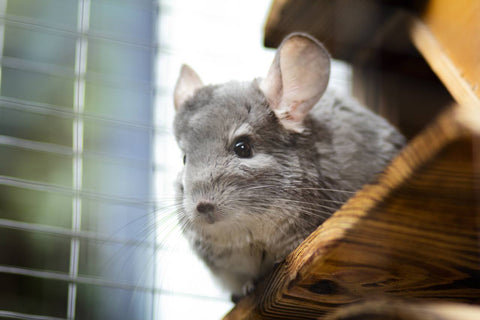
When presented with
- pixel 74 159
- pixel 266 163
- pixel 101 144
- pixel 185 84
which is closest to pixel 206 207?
pixel 266 163

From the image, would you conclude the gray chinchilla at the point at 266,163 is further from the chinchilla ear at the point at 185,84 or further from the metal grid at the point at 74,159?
the metal grid at the point at 74,159

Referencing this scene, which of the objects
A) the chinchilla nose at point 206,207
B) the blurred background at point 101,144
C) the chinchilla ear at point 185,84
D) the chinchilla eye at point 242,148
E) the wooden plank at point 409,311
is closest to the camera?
the wooden plank at point 409,311

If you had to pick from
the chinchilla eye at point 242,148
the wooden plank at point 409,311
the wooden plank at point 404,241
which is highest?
the chinchilla eye at point 242,148

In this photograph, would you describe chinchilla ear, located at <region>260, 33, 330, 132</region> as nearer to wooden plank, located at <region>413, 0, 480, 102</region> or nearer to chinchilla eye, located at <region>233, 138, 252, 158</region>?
chinchilla eye, located at <region>233, 138, 252, 158</region>

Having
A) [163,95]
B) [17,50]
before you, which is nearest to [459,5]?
[163,95]

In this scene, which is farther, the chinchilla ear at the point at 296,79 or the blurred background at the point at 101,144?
Result: the blurred background at the point at 101,144

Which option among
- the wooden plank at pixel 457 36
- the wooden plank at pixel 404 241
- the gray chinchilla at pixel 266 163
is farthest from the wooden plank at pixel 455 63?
the wooden plank at pixel 404 241

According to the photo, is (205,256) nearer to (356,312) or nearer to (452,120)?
(356,312)

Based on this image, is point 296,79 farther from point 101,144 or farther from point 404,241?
point 101,144

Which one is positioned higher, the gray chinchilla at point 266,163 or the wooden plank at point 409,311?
the gray chinchilla at point 266,163
